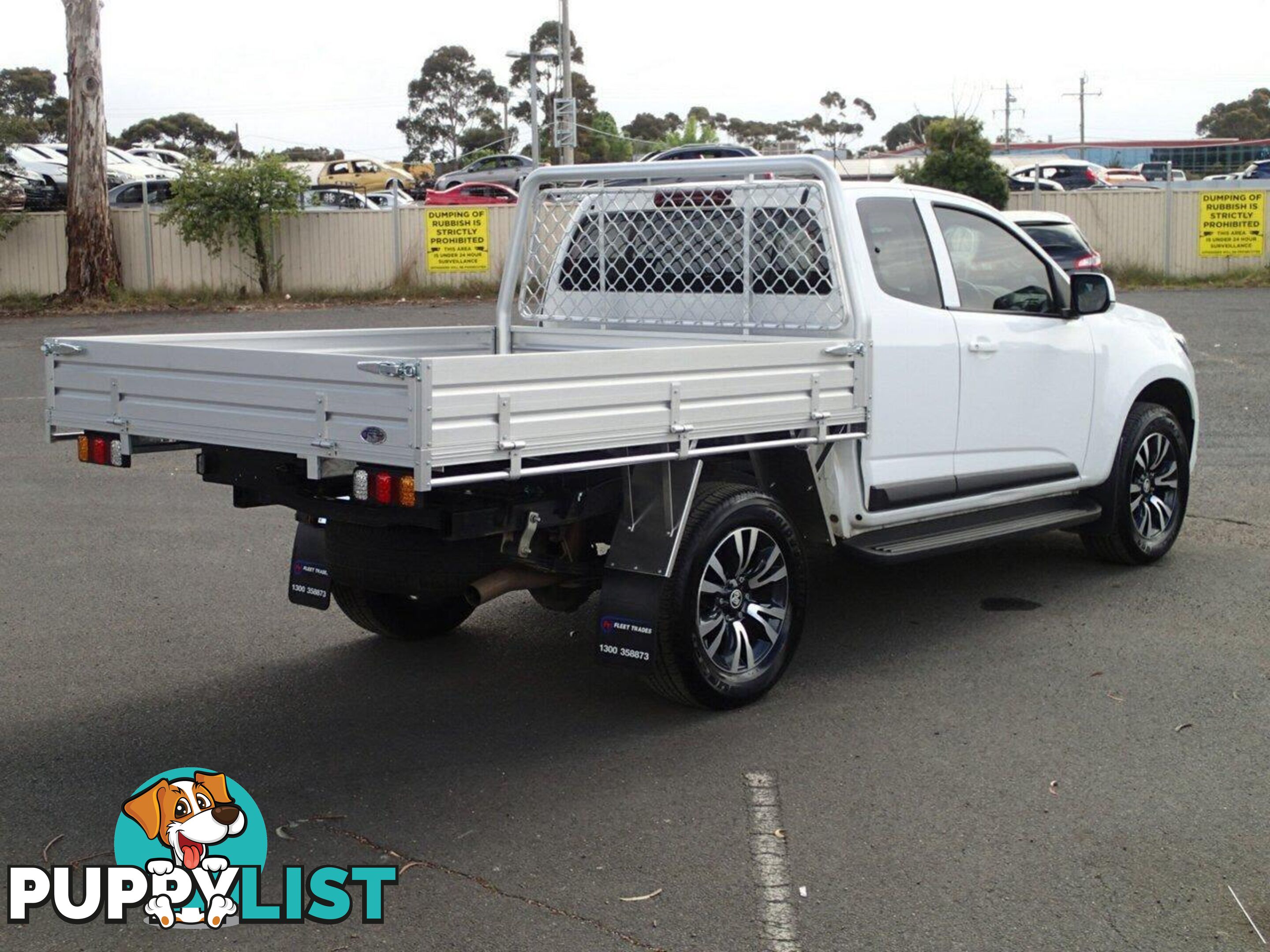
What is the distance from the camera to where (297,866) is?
169 inches

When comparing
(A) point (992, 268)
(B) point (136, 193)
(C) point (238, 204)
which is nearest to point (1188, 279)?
(C) point (238, 204)

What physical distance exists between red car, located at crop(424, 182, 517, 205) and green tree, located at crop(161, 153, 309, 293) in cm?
948

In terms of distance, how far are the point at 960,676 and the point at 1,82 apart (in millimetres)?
82227

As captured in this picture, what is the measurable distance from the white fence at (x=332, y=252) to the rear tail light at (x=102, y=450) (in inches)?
825

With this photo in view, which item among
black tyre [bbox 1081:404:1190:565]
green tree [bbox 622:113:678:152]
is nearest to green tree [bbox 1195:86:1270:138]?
green tree [bbox 622:113:678:152]

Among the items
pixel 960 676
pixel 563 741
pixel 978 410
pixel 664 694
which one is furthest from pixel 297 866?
pixel 978 410

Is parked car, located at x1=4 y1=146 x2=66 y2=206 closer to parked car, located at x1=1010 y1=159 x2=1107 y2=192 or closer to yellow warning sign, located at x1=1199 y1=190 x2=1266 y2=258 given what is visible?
yellow warning sign, located at x1=1199 y1=190 x2=1266 y2=258

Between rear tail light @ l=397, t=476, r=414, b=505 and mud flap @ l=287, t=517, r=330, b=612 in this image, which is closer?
rear tail light @ l=397, t=476, r=414, b=505

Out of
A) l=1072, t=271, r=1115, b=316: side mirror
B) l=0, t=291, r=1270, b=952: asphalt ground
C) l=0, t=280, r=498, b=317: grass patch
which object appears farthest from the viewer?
l=0, t=280, r=498, b=317: grass patch

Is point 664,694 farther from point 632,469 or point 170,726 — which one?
point 170,726

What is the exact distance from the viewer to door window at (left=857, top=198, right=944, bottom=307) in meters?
6.36

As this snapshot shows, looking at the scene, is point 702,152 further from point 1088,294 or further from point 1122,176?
point 1122,176

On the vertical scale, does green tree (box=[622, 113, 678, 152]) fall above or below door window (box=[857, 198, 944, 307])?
above

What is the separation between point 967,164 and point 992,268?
20793 millimetres
